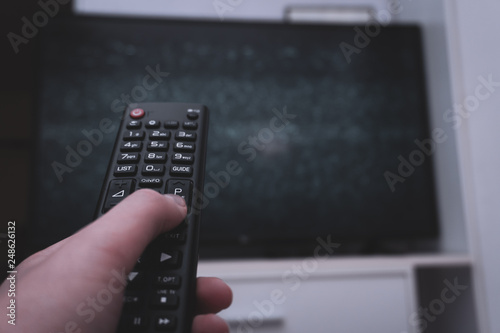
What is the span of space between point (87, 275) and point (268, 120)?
0.69 meters

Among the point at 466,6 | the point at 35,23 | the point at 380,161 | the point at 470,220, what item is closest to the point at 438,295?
the point at 470,220

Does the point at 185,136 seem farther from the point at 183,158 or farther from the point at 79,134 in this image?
the point at 79,134

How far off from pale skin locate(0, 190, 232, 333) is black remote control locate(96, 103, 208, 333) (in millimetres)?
22

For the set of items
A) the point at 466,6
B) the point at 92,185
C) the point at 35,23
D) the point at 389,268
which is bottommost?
the point at 389,268

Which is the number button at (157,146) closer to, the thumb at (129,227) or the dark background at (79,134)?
the thumb at (129,227)

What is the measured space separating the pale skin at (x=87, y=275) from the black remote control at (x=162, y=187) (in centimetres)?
2

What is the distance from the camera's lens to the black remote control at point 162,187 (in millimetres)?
323

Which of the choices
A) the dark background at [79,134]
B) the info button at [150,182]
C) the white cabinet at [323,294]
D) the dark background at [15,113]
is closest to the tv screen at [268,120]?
the dark background at [79,134]

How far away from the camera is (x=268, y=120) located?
3.04ft

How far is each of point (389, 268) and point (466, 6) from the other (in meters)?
0.59

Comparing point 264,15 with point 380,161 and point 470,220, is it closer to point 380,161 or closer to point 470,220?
point 380,161

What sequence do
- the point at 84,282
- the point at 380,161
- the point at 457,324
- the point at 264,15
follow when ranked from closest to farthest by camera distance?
the point at 84,282, the point at 457,324, the point at 380,161, the point at 264,15

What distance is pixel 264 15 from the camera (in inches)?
46.3

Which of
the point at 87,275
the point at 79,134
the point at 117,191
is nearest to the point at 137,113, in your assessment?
the point at 117,191
